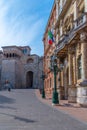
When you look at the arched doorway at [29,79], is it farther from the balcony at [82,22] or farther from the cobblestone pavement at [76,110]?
the cobblestone pavement at [76,110]

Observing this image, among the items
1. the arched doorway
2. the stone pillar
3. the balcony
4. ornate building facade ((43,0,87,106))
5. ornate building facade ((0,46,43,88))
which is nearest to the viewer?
the stone pillar

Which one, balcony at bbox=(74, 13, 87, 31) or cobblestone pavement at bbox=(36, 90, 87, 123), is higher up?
balcony at bbox=(74, 13, 87, 31)

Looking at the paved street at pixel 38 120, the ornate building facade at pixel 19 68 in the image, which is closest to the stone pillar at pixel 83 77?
the paved street at pixel 38 120

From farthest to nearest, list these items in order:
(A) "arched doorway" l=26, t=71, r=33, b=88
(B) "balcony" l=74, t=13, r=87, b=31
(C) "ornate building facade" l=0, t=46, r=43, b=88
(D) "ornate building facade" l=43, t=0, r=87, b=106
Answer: (A) "arched doorway" l=26, t=71, r=33, b=88 < (C) "ornate building facade" l=0, t=46, r=43, b=88 < (D) "ornate building facade" l=43, t=0, r=87, b=106 < (B) "balcony" l=74, t=13, r=87, b=31

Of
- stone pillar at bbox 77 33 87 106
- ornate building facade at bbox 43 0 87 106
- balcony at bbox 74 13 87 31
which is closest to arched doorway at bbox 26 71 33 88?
ornate building facade at bbox 43 0 87 106

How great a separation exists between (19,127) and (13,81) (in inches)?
2620


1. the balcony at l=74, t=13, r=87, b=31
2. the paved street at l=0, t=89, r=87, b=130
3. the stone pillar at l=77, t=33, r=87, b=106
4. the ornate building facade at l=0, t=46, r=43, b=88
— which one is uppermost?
the ornate building facade at l=0, t=46, r=43, b=88

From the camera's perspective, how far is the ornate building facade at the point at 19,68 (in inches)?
3054

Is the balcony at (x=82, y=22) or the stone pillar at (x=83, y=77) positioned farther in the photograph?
the balcony at (x=82, y=22)

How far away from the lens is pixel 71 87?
2477 cm

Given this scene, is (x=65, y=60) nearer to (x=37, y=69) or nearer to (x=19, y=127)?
(x=19, y=127)

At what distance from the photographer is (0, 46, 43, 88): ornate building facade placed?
7756 centimetres

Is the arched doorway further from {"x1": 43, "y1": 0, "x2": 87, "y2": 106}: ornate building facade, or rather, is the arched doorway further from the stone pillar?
the stone pillar

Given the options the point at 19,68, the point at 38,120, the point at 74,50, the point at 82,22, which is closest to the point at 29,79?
the point at 19,68
